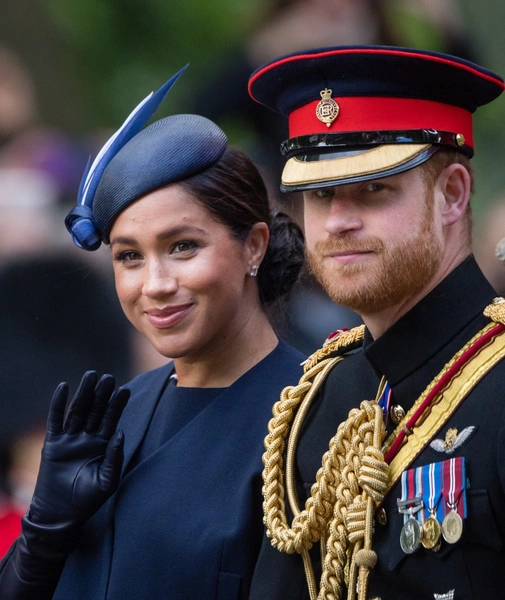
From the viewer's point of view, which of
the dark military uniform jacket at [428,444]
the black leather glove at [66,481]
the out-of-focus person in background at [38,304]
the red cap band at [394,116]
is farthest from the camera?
the out-of-focus person in background at [38,304]

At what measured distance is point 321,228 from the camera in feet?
6.86

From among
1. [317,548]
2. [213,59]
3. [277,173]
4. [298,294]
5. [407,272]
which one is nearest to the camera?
[407,272]

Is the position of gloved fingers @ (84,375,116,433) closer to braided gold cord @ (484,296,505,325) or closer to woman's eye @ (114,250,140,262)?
woman's eye @ (114,250,140,262)

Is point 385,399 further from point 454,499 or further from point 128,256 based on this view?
point 128,256

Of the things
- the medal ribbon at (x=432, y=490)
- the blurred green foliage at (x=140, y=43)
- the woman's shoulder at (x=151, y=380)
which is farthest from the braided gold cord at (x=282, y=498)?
the blurred green foliage at (x=140, y=43)

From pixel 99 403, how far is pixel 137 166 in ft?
1.99

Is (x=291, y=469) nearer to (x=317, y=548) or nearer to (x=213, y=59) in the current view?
(x=317, y=548)

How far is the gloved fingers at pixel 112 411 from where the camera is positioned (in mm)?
2791

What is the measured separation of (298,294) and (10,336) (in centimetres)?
175

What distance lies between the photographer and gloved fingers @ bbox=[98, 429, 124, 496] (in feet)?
8.80

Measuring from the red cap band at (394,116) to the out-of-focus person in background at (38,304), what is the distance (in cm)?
244

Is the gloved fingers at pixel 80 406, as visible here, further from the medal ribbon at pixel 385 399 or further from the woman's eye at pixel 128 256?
the medal ribbon at pixel 385 399

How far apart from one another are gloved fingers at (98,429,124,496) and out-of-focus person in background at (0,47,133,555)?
176cm

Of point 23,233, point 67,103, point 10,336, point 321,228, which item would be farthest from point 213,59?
point 321,228
